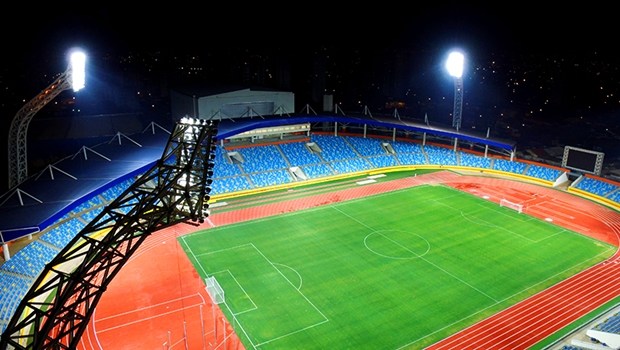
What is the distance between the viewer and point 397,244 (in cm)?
2686

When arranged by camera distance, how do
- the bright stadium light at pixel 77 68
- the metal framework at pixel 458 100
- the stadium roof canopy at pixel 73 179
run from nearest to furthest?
the stadium roof canopy at pixel 73 179
the bright stadium light at pixel 77 68
the metal framework at pixel 458 100

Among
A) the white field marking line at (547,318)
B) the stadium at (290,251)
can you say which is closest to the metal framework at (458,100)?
the stadium at (290,251)

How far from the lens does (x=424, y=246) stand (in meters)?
26.6

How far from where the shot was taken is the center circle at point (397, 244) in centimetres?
2558

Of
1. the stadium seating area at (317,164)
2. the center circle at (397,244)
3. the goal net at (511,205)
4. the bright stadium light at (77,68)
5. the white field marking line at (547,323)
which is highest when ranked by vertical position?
the bright stadium light at (77,68)

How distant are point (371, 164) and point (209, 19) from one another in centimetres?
2342

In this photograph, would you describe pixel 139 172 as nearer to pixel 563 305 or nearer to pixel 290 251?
pixel 290 251

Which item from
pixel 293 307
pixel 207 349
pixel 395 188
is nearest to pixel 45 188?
pixel 207 349

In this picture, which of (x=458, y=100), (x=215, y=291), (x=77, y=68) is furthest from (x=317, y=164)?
(x=215, y=291)

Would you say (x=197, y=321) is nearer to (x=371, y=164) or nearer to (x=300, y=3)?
(x=371, y=164)

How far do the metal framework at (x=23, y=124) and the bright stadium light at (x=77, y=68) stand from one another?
0.23 m

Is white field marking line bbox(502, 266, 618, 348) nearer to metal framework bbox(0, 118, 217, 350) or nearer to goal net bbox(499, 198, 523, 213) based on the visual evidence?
goal net bbox(499, 198, 523, 213)

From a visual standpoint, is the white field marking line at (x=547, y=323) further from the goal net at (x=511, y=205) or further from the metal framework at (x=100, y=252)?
the metal framework at (x=100, y=252)

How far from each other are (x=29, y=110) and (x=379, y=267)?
2092cm
